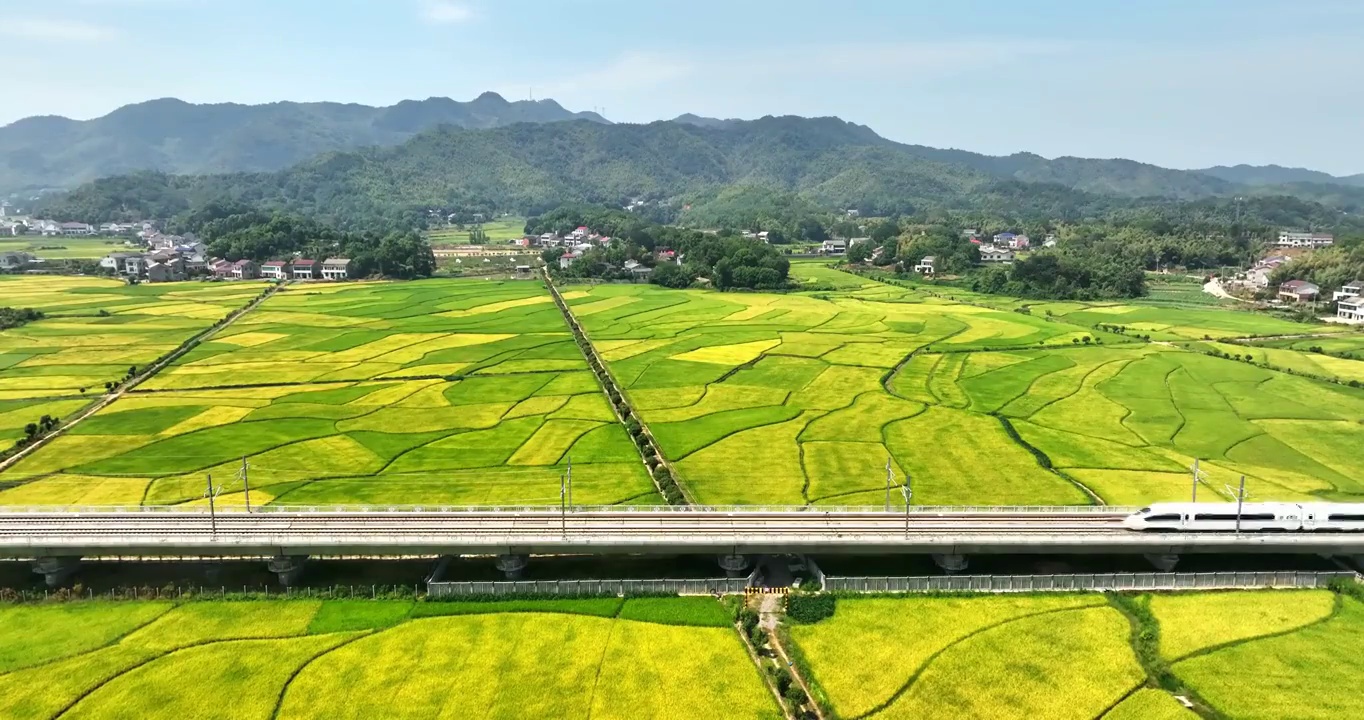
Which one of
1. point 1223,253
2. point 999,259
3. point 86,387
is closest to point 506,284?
point 86,387

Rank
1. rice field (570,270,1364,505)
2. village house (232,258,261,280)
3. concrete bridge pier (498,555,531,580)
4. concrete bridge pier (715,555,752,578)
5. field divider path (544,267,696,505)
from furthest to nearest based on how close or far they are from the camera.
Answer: village house (232,258,261,280) < rice field (570,270,1364,505) < field divider path (544,267,696,505) < concrete bridge pier (715,555,752,578) < concrete bridge pier (498,555,531,580)

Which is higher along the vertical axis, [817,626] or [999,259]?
[999,259]

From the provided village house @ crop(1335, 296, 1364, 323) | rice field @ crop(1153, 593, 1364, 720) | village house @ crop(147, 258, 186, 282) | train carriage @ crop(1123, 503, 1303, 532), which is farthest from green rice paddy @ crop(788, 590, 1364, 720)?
village house @ crop(147, 258, 186, 282)

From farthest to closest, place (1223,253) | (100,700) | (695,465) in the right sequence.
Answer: (1223,253)
(695,465)
(100,700)

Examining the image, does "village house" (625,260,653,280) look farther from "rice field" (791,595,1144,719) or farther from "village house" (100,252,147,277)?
"rice field" (791,595,1144,719)

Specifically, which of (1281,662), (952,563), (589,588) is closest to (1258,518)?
(1281,662)

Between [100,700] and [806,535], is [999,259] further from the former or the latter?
[100,700]
